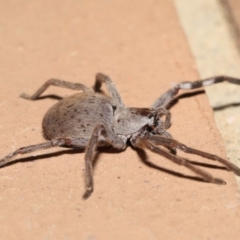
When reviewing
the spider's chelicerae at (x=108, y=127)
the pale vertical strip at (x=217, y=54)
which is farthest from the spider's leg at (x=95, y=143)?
the pale vertical strip at (x=217, y=54)

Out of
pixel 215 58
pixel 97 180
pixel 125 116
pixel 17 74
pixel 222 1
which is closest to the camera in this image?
pixel 97 180

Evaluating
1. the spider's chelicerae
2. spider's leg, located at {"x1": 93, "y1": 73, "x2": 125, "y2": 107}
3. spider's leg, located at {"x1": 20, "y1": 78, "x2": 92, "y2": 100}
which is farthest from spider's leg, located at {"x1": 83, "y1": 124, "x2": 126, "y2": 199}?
spider's leg, located at {"x1": 20, "y1": 78, "x2": 92, "y2": 100}

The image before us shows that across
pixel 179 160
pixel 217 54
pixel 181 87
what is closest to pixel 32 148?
pixel 179 160

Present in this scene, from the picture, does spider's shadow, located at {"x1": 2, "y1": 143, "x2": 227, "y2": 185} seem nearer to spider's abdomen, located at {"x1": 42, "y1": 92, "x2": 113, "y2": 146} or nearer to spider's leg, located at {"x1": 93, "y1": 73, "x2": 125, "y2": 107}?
spider's abdomen, located at {"x1": 42, "y1": 92, "x2": 113, "y2": 146}

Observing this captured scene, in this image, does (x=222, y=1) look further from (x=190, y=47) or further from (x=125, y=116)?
(x=125, y=116)

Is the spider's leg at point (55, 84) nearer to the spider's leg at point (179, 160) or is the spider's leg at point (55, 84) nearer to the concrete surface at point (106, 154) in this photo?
the concrete surface at point (106, 154)

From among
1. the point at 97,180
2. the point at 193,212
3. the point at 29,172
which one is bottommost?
the point at 193,212

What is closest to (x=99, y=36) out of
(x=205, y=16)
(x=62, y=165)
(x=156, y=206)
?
(x=205, y=16)
